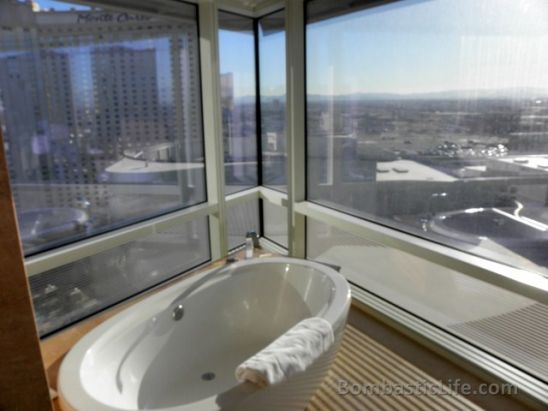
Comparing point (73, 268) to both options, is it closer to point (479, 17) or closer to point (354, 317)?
point (354, 317)

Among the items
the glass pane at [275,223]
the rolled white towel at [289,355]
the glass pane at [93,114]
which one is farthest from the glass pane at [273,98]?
the rolled white towel at [289,355]

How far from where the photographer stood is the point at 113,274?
2865 mm

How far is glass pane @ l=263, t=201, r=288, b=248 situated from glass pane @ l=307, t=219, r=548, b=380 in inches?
20.9

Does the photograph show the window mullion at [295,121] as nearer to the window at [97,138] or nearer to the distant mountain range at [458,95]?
the distant mountain range at [458,95]

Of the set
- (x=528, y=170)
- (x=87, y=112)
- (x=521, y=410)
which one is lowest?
(x=521, y=410)

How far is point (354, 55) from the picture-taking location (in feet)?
9.20

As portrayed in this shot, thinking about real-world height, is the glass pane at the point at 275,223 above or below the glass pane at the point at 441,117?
below

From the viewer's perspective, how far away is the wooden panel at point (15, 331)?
1040 millimetres

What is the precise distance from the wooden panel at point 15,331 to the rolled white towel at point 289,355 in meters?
0.75

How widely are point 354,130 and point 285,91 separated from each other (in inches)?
31.1

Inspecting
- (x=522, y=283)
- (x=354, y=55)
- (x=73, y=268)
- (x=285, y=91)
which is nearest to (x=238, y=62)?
(x=285, y=91)

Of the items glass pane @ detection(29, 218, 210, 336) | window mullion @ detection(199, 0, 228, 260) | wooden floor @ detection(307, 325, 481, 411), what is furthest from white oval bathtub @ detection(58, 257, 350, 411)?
window mullion @ detection(199, 0, 228, 260)

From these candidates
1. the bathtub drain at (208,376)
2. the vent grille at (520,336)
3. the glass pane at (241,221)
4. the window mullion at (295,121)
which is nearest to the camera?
the vent grille at (520,336)

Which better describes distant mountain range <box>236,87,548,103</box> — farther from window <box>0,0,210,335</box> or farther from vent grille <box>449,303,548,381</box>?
window <box>0,0,210,335</box>
